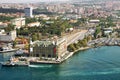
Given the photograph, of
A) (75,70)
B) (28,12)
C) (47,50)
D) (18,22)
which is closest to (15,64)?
(47,50)

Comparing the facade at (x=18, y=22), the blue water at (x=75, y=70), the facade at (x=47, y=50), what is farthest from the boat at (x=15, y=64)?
the facade at (x=18, y=22)

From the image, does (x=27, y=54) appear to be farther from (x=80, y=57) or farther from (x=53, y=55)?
(x=80, y=57)

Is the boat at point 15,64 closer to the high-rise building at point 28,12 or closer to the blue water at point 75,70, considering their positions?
the blue water at point 75,70

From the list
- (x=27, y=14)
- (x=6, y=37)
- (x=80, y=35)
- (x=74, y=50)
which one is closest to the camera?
(x=74, y=50)

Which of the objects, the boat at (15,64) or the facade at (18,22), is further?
the facade at (18,22)

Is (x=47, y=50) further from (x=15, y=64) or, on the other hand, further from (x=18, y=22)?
(x=18, y=22)

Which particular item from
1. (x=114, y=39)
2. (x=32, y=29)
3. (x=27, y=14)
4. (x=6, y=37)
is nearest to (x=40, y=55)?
(x=6, y=37)

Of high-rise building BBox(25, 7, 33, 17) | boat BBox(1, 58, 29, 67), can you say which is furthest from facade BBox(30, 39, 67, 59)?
high-rise building BBox(25, 7, 33, 17)

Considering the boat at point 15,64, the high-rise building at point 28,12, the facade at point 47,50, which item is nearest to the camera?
the boat at point 15,64
